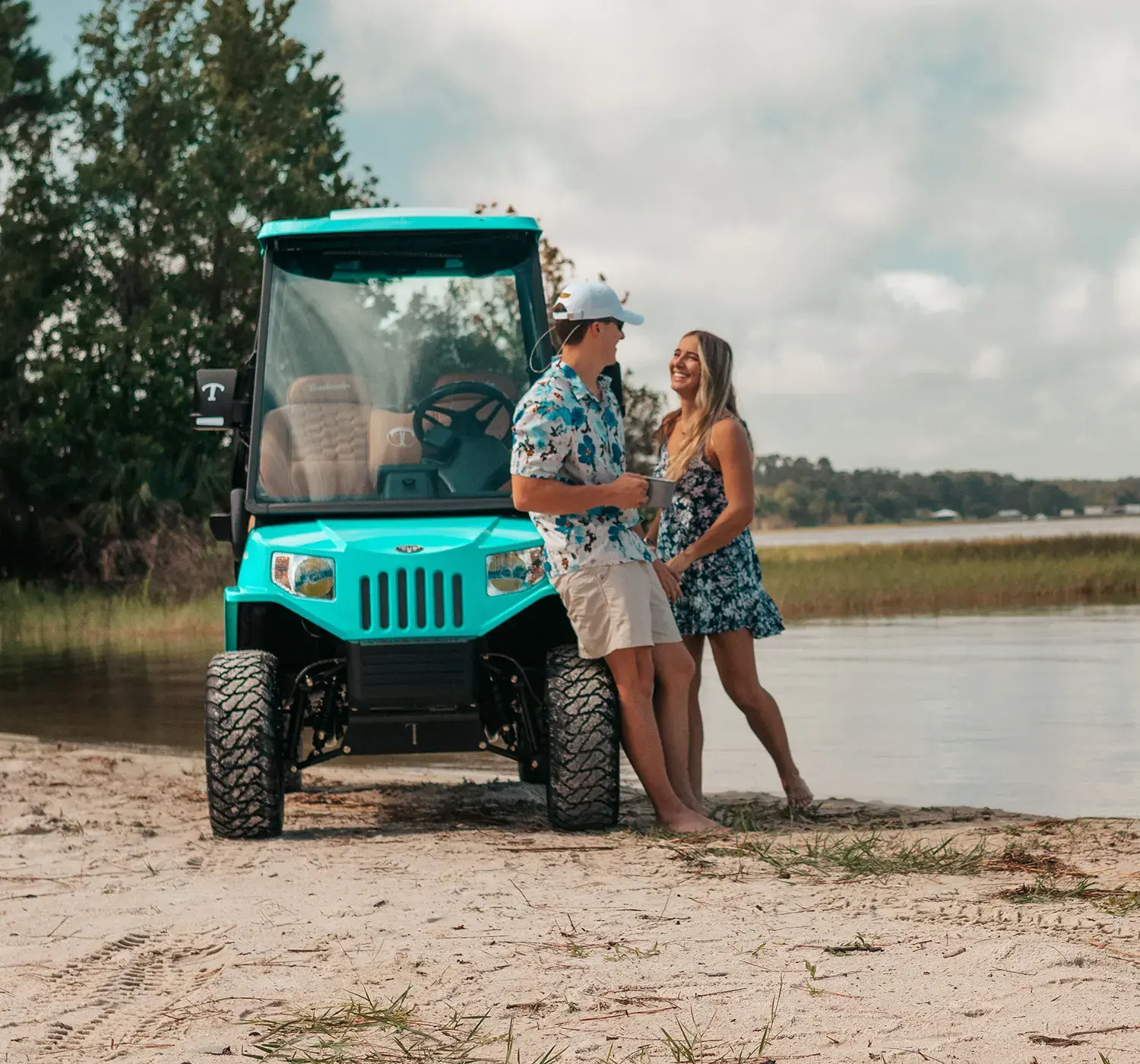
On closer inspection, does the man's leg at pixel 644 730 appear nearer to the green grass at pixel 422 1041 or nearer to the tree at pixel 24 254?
the green grass at pixel 422 1041

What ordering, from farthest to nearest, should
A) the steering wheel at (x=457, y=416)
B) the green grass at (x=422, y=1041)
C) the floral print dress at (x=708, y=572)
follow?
the steering wheel at (x=457, y=416), the floral print dress at (x=708, y=572), the green grass at (x=422, y=1041)

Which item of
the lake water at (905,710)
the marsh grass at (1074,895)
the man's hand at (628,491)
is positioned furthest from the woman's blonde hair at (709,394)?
the lake water at (905,710)

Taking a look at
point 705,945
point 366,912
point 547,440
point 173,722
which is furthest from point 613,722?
point 173,722

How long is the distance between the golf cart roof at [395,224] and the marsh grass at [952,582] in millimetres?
18212

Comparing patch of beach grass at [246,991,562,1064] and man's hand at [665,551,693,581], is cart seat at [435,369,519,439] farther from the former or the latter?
patch of beach grass at [246,991,562,1064]

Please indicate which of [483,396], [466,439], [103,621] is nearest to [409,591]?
[466,439]

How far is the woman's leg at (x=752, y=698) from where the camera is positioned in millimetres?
7223

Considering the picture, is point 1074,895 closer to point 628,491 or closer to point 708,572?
point 628,491

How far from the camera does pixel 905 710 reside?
41.8ft

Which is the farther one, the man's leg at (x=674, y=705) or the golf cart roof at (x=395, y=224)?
the golf cart roof at (x=395, y=224)

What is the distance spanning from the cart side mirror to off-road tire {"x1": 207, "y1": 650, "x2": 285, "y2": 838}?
1127mm

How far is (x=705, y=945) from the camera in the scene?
454 cm

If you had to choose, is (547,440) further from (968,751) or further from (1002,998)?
(968,751)

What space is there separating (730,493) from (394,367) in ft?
5.50
